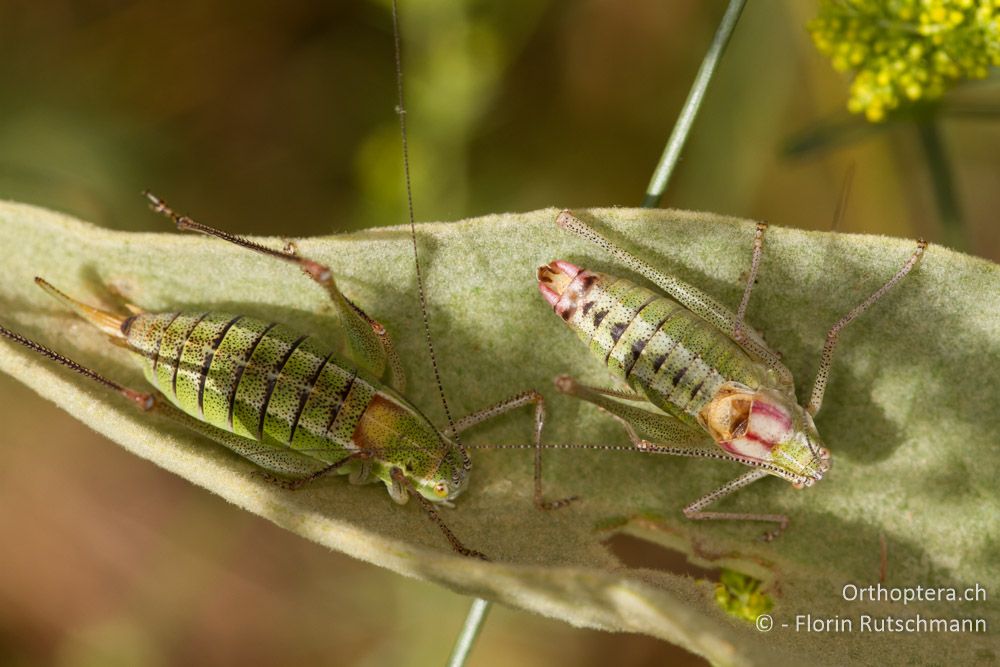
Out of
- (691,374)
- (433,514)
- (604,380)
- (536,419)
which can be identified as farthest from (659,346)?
(433,514)

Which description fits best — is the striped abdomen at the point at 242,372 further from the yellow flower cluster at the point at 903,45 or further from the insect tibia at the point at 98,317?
the yellow flower cluster at the point at 903,45

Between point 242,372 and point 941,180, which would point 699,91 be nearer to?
point 941,180

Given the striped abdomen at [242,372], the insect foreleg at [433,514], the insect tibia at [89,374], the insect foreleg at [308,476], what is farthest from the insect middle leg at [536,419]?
the insect tibia at [89,374]

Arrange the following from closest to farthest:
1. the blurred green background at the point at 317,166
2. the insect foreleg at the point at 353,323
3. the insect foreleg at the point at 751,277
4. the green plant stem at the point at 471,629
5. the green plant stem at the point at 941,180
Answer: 1. the insect foreleg at the point at 751,277
2. the insect foreleg at the point at 353,323
3. the green plant stem at the point at 471,629
4. the green plant stem at the point at 941,180
5. the blurred green background at the point at 317,166

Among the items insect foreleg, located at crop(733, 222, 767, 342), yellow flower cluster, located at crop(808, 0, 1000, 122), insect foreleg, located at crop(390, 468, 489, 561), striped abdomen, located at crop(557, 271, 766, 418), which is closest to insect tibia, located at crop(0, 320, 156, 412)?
insect foreleg, located at crop(390, 468, 489, 561)

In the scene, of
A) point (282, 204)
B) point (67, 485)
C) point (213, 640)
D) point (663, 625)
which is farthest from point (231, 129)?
point (663, 625)

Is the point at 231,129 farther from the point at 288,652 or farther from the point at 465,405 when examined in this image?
the point at 288,652

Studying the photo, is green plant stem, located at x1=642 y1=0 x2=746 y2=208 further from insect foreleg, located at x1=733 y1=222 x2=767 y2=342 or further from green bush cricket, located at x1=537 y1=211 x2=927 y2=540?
insect foreleg, located at x1=733 y1=222 x2=767 y2=342
